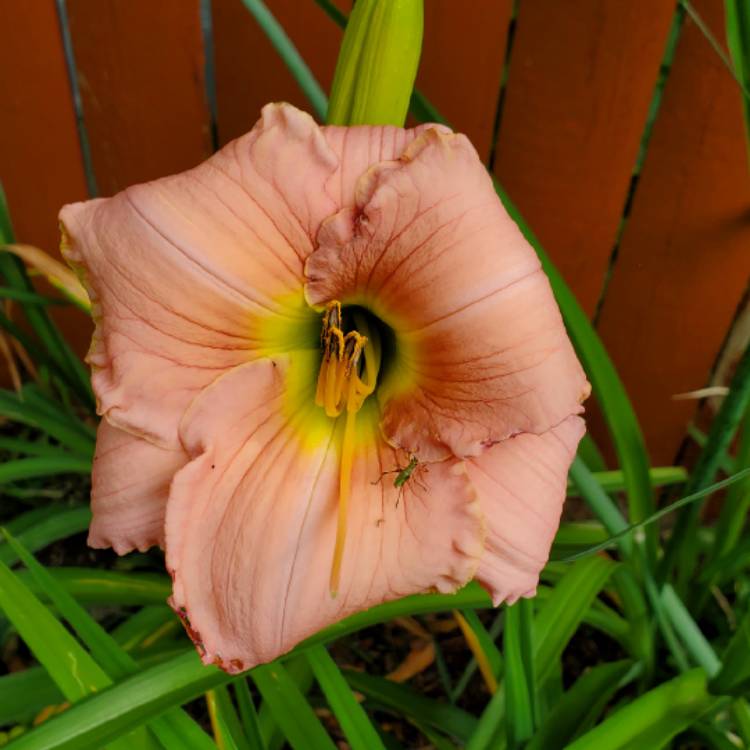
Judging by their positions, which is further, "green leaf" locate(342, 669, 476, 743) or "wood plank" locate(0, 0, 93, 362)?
"wood plank" locate(0, 0, 93, 362)

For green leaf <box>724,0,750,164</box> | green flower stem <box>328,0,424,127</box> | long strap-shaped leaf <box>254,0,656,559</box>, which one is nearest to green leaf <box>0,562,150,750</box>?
green flower stem <box>328,0,424,127</box>

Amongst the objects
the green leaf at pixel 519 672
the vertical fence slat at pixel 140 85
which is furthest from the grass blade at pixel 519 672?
the vertical fence slat at pixel 140 85

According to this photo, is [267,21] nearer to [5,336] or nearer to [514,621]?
[514,621]

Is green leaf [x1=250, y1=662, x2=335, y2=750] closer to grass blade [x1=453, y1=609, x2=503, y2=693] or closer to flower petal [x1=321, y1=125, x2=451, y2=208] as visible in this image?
grass blade [x1=453, y1=609, x2=503, y2=693]

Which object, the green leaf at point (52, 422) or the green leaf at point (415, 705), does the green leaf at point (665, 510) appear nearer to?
the green leaf at point (415, 705)

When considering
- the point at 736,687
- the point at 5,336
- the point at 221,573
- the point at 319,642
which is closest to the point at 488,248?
the point at 221,573
